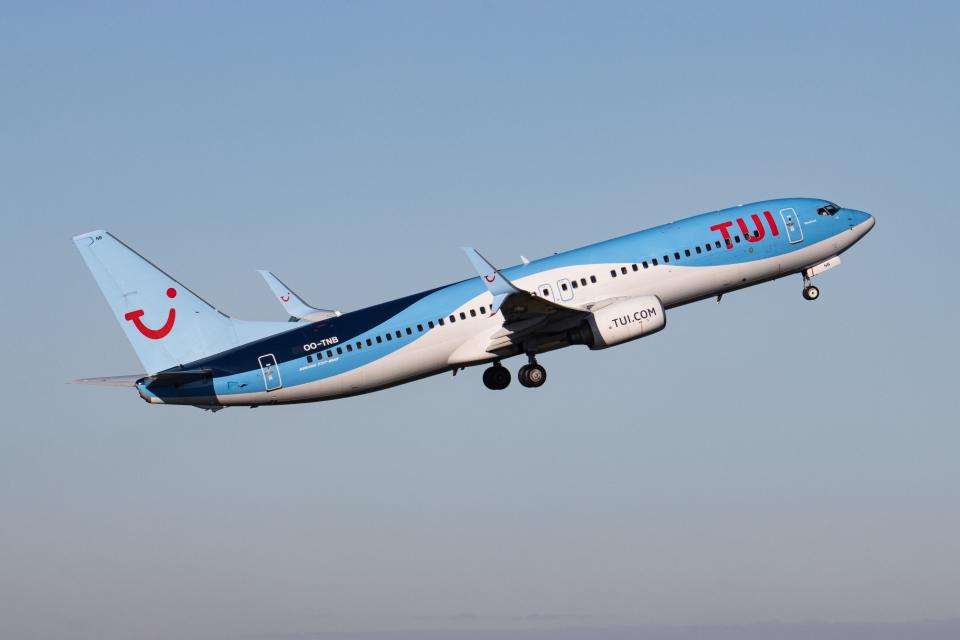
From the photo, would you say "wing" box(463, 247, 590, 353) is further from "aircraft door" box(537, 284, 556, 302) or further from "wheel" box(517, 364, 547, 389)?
"wheel" box(517, 364, 547, 389)

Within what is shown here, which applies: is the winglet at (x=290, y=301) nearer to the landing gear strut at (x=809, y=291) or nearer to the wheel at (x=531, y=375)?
the wheel at (x=531, y=375)

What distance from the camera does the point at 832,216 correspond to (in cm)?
7212

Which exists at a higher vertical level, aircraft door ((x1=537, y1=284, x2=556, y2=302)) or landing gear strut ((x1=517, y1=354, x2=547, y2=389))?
aircraft door ((x1=537, y1=284, x2=556, y2=302))

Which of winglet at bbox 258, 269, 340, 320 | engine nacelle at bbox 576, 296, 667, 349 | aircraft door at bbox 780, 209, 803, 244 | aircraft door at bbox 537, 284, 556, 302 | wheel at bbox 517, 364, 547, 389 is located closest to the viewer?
engine nacelle at bbox 576, 296, 667, 349

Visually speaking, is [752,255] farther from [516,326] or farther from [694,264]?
[516,326]

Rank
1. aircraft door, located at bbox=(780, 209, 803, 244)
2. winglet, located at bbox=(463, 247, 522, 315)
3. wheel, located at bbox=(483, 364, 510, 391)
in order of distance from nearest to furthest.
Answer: winglet, located at bbox=(463, 247, 522, 315)
aircraft door, located at bbox=(780, 209, 803, 244)
wheel, located at bbox=(483, 364, 510, 391)

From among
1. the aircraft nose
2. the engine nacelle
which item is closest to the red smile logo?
the engine nacelle

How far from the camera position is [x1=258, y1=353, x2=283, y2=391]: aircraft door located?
62969 millimetres

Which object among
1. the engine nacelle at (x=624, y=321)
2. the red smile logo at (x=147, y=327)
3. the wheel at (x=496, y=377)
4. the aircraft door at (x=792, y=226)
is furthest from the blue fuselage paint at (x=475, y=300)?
the wheel at (x=496, y=377)

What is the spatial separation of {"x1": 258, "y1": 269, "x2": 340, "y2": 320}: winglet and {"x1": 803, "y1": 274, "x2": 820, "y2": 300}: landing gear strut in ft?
82.5

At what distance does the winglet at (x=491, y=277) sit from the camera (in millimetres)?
60969

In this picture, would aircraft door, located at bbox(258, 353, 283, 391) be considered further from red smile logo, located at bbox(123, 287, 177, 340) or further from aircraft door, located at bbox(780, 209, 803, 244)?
aircraft door, located at bbox(780, 209, 803, 244)

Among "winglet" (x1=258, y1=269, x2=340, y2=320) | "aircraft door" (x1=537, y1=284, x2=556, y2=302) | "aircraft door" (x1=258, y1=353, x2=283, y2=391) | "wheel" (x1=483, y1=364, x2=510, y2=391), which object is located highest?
"winglet" (x1=258, y1=269, x2=340, y2=320)

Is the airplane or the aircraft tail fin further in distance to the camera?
the aircraft tail fin
